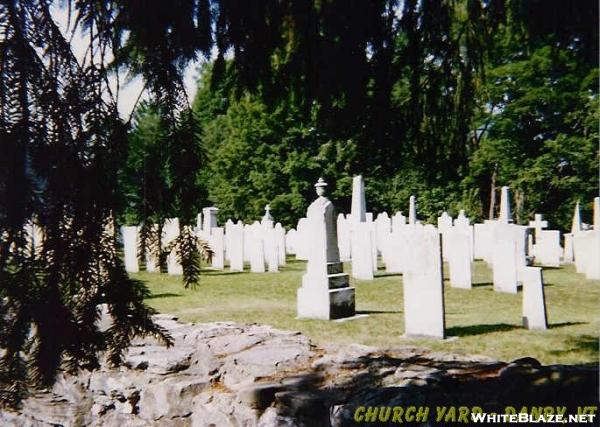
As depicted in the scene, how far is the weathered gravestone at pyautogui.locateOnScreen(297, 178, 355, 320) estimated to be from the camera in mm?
8070

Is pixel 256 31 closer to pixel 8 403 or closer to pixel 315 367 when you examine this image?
pixel 8 403

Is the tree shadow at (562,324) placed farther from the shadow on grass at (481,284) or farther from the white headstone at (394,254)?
the white headstone at (394,254)

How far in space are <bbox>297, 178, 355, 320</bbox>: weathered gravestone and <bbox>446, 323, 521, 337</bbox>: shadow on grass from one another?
167 centimetres

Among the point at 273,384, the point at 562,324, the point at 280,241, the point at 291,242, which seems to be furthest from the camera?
the point at 291,242

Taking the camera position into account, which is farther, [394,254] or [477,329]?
[394,254]

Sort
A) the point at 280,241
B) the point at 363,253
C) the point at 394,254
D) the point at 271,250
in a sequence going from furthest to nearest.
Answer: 1. the point at 280,241
2. the point at 271,250
3. the point at 394,254
4. the point at 363,253

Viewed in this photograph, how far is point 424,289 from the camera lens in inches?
271

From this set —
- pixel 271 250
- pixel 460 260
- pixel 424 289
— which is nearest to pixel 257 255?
pixel 271 250

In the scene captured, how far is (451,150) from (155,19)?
247 cm

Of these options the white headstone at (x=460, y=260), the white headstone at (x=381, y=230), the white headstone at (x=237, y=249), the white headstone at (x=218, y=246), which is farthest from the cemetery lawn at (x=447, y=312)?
the white headstone at (x=381, y=230)

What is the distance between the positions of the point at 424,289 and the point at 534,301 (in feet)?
4.91

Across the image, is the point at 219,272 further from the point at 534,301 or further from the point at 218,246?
the point at 534,301

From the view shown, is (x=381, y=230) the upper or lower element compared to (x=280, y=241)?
upper

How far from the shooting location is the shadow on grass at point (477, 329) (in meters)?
6.89
